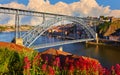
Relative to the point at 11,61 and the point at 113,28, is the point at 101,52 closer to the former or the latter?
the point at 113,28

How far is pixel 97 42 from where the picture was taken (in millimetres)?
105125

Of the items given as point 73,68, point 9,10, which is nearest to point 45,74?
point 73,68

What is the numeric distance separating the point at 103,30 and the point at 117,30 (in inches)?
238

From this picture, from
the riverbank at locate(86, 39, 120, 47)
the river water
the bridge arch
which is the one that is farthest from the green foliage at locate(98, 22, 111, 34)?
the bridge arch

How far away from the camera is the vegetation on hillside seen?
9.08 metres

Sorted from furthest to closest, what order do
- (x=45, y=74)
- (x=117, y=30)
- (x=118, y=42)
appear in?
(x=117, y=30)
(x=118, y=42)
(x=45, y=74)

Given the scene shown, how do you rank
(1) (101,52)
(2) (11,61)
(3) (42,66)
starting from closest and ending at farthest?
(3) (42,66) → (2) (11,61) → (1) (101,52)

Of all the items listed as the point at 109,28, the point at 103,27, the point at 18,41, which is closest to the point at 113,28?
the point at 109,28

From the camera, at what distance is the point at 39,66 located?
10.5m

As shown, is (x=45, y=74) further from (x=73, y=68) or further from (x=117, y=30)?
(x=117, y=30)

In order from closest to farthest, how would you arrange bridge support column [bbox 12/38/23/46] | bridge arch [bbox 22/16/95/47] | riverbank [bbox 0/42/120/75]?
riverbank [bbox 0/42/120/75] → bridge support column [bbox 12/38/23/46] → bridge arch [bbox 22/16/95/47]

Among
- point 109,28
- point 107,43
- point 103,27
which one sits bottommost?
point 107,43

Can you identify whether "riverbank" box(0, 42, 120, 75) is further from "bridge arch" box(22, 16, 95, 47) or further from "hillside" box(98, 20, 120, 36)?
"hillside" box(98, 20, 120, 36)

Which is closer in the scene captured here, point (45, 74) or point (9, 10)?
point (45, 74)
